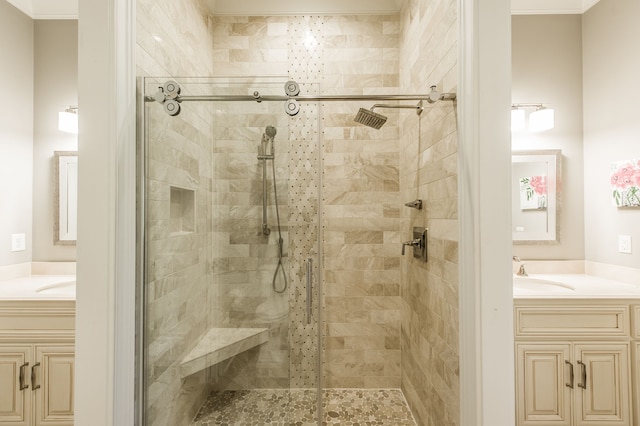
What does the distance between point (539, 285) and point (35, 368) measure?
327 centimetres

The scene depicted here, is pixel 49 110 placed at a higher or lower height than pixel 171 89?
higher

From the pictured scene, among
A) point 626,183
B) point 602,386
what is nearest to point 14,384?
point 602,386

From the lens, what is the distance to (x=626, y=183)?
2.16 m

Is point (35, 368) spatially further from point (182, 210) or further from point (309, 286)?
point (309, 286)

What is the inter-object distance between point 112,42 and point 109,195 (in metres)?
0.56

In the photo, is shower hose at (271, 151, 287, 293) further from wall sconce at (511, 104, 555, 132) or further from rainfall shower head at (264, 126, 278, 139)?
wall sconce at (511, 104, 555, 132)

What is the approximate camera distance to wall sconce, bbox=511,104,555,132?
94.3 inches

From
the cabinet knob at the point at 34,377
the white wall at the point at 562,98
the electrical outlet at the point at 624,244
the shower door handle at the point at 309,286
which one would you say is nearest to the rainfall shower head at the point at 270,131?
the shower door handle at the point at 309,286

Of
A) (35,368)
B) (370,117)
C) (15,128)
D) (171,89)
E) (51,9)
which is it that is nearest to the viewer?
(171,89)

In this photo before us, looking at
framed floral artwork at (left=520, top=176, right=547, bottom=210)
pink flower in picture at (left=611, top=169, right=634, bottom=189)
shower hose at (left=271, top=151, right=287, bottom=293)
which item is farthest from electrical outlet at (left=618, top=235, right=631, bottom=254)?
shower hose at (left=271, top=151, right=287, bottom=293)

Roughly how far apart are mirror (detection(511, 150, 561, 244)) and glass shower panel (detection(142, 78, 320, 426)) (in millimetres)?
1963

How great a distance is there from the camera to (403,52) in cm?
244

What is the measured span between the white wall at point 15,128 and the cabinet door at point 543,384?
3427 millimetres

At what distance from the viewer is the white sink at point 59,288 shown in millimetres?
2018
